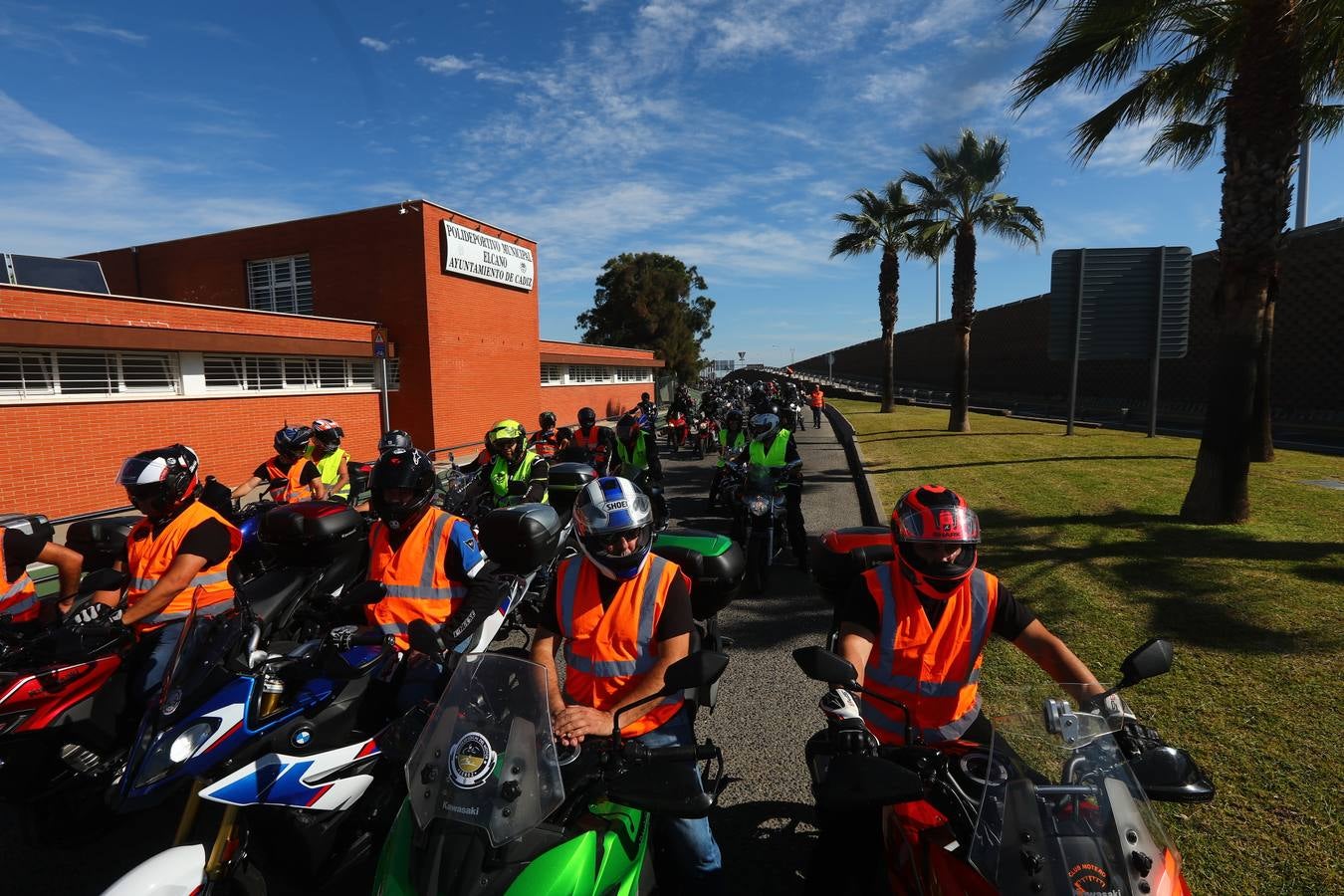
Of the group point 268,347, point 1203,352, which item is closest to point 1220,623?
point 268,347

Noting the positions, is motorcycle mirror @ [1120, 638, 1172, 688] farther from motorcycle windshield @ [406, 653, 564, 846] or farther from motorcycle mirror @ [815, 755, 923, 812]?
motorcycle windshield @ [406, 653, 564, 846]

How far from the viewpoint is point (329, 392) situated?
61.6ft

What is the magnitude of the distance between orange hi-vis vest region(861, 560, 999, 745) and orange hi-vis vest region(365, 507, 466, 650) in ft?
7.57

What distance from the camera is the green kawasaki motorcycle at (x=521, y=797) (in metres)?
1.93

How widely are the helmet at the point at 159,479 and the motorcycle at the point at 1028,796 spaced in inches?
148

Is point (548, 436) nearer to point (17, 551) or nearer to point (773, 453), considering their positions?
point (773, 453)

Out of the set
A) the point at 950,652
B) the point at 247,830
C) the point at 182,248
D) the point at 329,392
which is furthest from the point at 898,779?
the point at 182,248

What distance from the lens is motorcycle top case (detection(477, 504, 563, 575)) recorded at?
5.11 meters

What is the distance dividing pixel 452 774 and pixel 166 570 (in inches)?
116

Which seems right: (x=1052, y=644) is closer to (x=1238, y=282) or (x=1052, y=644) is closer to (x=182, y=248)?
(x=1238, y=282)

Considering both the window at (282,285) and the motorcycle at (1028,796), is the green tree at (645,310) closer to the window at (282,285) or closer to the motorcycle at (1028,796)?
the window at (282,285)

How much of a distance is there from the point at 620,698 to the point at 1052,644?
5.90 feet

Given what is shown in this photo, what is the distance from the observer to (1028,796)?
6.15ft

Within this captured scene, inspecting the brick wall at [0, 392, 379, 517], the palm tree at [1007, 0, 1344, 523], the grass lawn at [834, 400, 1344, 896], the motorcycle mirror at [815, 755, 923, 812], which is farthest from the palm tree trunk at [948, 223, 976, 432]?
the motorcycle mirror at [815, 755, 923, 812]
